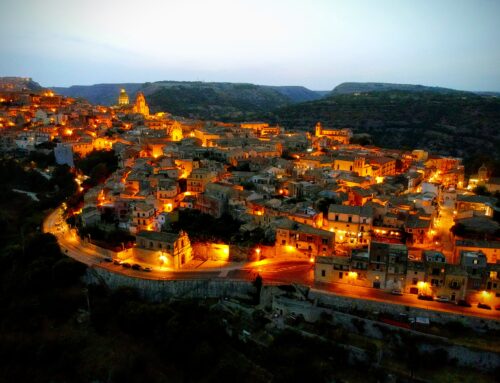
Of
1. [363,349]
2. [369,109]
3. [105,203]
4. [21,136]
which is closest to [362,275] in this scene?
[363,349]

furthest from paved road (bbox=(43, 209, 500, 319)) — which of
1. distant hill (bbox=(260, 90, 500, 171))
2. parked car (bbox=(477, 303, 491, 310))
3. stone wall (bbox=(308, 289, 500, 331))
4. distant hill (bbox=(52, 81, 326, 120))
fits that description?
distant hill (bbox=(52, 81, 326, 120))

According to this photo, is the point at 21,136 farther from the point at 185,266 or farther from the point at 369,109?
the point at 369,109

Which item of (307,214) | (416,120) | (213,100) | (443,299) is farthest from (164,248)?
(213,100)

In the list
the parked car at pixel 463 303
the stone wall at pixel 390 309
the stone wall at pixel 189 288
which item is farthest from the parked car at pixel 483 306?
the stone wall at pixel 189 288

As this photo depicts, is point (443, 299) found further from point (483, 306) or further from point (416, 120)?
point (416, 120)

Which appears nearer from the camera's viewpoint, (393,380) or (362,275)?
(393,380)

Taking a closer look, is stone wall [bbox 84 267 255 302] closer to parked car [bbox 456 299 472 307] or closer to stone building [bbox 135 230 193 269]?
stone building [bbox 135 230 193 269]
